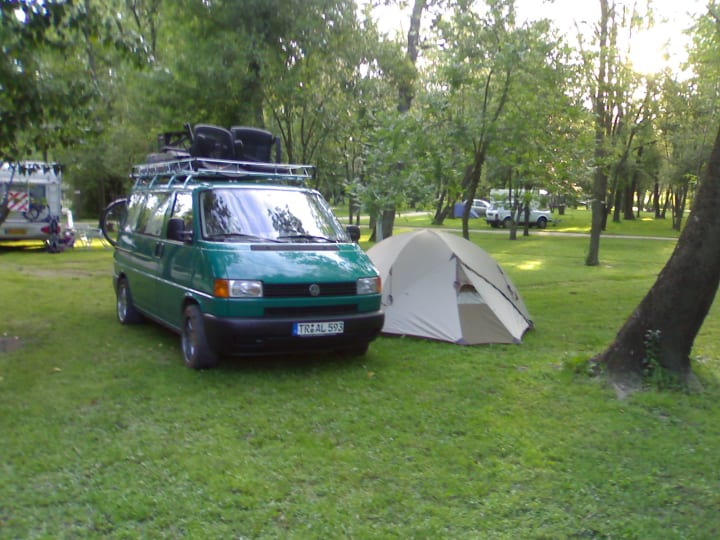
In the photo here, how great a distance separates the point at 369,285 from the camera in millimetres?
6922

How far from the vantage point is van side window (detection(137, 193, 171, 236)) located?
811cm

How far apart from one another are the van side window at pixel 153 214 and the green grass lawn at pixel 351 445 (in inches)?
54.1

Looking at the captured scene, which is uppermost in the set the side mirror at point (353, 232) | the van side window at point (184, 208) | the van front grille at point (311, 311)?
the van side window at point (184, 208)

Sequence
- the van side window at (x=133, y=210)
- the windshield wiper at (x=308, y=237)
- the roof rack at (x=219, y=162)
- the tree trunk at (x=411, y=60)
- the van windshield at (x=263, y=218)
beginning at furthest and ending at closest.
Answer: the tree trunk at (x=411, y=60) → the van side window at (x=133, y=210) → the roof rack at (x=219, y=162) → the windshield wiper at (x=308, y=237) → the van windshield at (x=263, y=218)

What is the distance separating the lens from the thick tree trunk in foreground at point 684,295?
5.95 meters

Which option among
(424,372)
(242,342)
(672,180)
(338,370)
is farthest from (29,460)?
(672,180)

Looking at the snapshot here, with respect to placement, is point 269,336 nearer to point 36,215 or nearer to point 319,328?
point 319,328

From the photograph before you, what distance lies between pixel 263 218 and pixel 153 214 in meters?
1.98

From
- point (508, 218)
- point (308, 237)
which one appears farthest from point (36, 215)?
point (508, 218)

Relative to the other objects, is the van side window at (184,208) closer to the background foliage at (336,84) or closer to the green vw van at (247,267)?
the green vw van at (247,267)

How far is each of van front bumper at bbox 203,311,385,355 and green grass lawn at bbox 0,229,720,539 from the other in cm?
31

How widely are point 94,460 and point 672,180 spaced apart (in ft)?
111

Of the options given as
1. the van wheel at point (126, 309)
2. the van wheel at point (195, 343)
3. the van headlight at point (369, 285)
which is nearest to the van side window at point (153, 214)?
the van wheel at point (126, 309)

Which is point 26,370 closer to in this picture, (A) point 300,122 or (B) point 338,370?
(B) point 338,370
